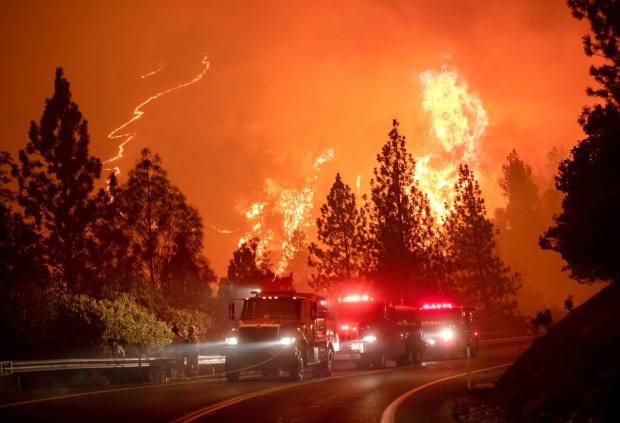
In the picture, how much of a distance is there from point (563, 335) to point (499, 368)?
14877mm

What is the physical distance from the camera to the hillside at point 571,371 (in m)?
12.2

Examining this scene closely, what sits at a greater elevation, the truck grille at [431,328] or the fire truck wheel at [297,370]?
the truck grille at [431,328]

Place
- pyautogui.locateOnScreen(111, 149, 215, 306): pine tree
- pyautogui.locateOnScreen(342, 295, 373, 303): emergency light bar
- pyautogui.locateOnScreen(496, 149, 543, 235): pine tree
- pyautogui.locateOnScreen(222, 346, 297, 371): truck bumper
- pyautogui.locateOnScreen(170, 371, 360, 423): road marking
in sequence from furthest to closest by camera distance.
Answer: pyautogui.locateOnScreen(496, 149, 543, 235): pine tree < pyautogui.locateOnScreen(111, 149, 215, 306): pine tree < pyautogui.locateOnScreen(342, 295, 373, 303): emergency light bar < pyautogui.locateOnScreen(222, 346, 297, 371): truck bumper < pyautogui.locateOnScreen(170, 371, 360, 423): road marking

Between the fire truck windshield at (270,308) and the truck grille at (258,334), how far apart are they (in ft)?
2.65

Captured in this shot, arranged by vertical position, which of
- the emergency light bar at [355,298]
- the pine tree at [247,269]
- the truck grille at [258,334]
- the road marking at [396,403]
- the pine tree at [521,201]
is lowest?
the road marking at [396,403]

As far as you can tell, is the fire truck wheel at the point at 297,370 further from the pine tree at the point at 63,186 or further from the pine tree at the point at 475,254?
the pine tree at the point at 475,254

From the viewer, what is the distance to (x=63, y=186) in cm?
4716

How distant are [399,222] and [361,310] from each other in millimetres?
31097

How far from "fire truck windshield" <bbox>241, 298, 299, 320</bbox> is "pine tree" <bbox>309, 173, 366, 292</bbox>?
4224 cm

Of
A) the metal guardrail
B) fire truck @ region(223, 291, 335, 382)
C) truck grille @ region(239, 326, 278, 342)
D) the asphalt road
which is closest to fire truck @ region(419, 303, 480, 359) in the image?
the metal guardrail

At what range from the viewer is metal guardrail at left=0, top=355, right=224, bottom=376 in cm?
2328

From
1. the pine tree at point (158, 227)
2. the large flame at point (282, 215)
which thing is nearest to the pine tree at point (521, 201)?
the large flame at point (282, 215)

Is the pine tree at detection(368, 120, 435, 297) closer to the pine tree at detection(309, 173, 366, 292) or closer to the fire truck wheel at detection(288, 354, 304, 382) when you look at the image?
the pine tree at detection(309, 173, 366, 292)

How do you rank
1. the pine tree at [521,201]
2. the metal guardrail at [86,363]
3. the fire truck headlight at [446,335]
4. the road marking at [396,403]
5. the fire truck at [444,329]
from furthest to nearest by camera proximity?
the pine tree at [521,201] → the fire truck headlight at [446,335] → the fire truck at [444,329] → the metal guardrail at [86,363] → the road marking at [396,403]
